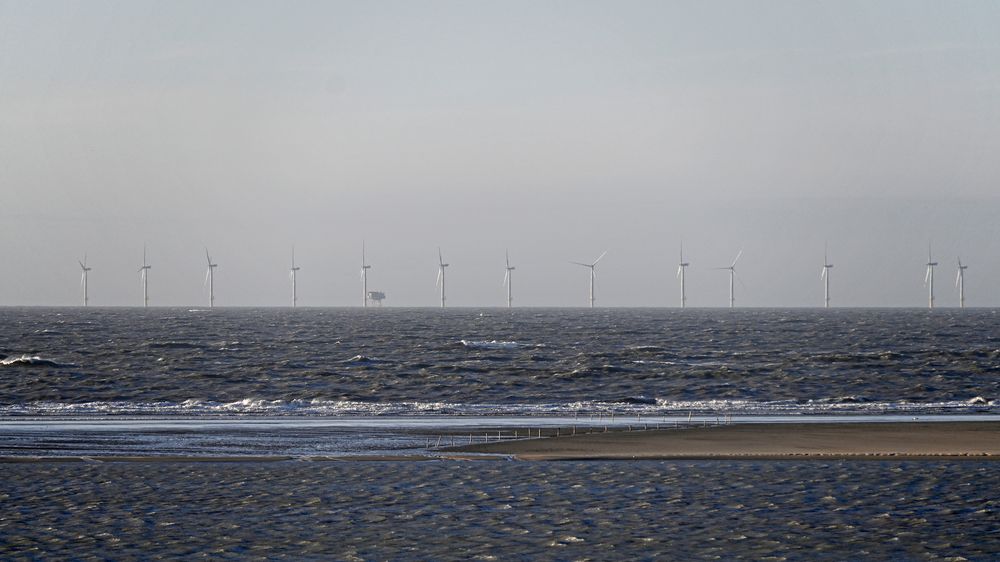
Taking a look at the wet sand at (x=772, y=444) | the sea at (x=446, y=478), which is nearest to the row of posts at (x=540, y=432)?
the sea at (x=446, y=478)

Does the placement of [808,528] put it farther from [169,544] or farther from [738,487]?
[169,544]

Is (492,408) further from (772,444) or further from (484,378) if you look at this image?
(772,444)

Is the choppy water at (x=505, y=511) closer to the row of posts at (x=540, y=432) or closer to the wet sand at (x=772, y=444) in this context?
the wet sand at (x=772, y=444)

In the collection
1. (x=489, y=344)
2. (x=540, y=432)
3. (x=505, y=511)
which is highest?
(x=505, y=511)

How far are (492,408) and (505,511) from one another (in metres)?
28.8

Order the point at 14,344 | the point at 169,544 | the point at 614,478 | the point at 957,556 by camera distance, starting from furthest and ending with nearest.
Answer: the point at 14,344, the point at 614,478, the point at 169,544, the point at 957,556

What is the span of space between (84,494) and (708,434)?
1862 centimetres

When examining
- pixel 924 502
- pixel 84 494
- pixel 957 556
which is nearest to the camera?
pixel 957 556

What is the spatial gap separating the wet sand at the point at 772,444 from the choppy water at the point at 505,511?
1928mm

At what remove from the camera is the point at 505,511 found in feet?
68.4

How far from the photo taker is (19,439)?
35344mm

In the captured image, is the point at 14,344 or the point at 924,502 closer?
the point at 924,502

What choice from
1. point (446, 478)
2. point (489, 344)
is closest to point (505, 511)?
point (446, 478)

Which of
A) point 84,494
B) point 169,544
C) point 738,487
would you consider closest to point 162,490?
point 84,494
